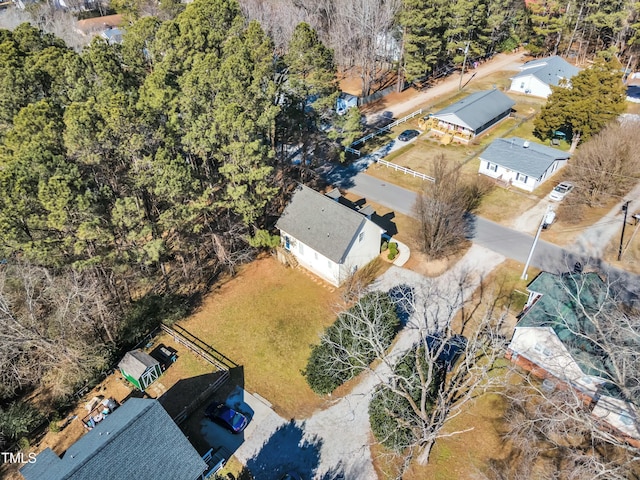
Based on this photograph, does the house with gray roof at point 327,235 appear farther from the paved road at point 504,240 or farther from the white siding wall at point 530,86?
the white siding wall at point 530,86

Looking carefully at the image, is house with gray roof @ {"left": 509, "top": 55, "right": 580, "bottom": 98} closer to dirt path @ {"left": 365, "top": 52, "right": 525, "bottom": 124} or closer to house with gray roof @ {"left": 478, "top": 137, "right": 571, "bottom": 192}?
dirt path @ {"left": 365, "top": 52, "right": 525, "bottom": 124}

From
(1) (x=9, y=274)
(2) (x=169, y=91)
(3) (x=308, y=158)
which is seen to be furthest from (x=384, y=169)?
(1) (x=9, y=274)

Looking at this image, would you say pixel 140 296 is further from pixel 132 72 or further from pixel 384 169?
pixel 384 169

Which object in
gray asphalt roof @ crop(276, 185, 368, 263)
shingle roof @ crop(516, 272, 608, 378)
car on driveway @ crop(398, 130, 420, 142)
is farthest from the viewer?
car on driveway @ crop(398, 130, 420, 142)

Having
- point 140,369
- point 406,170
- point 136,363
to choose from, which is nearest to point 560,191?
point 406,170

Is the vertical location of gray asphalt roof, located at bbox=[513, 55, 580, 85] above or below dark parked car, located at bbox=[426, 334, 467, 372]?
above

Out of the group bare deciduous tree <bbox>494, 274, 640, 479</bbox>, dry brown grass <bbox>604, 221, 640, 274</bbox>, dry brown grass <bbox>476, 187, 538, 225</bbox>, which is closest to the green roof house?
bare deciduous tree <bbox>494, 274, 640, 479</bbox>

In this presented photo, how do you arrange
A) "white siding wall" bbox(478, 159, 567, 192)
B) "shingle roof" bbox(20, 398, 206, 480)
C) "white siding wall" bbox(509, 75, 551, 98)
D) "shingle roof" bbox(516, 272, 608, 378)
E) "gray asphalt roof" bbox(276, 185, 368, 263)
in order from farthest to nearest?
"white siding wall" bbox(509, 75, 551, 98), "white siding wall" bbox(478, 159, 567, 192), "gray asphalt roof" bbox(276, 185, 368, 263), "shingle roof" bbox(516, 272, 608, 378), "shingle roof" bbox(20, 398, 206, 480)

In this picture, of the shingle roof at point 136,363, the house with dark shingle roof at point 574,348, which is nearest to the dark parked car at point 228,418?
the shingle roof at point 136,363
